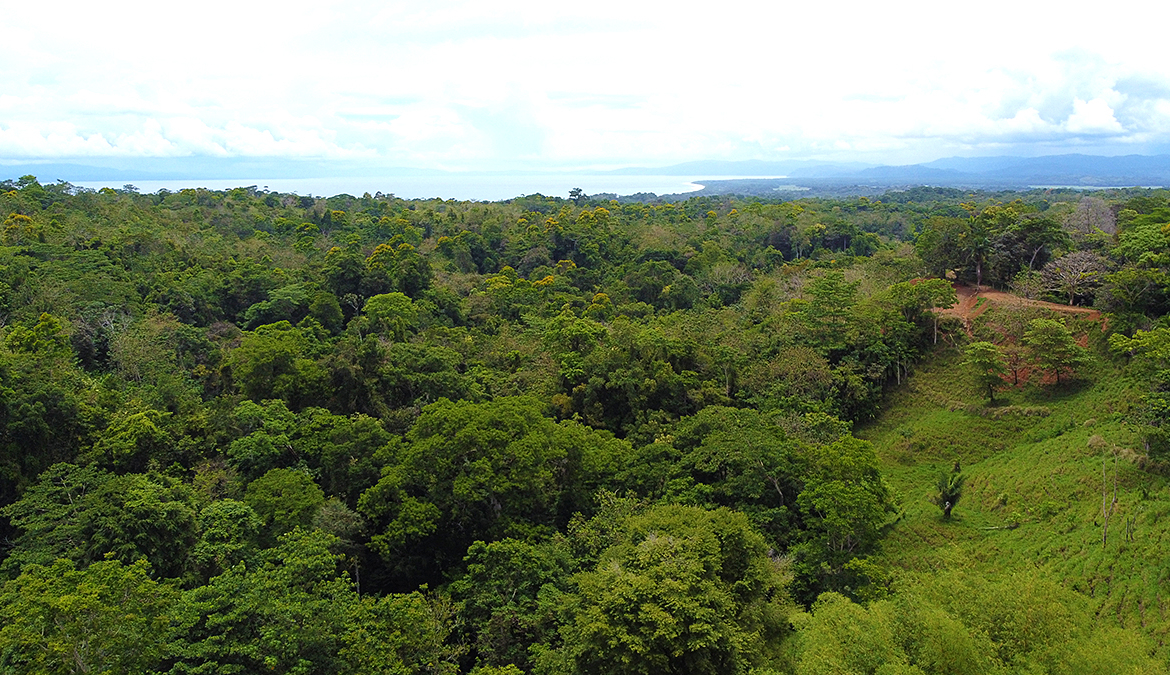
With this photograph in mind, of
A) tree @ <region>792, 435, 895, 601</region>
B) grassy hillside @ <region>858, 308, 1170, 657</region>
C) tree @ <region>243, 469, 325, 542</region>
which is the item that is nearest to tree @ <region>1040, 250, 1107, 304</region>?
grassy hillside @ <region>858, 308, 1170, 657</region>

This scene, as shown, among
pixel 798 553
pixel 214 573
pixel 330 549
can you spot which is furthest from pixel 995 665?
pixel 214 573

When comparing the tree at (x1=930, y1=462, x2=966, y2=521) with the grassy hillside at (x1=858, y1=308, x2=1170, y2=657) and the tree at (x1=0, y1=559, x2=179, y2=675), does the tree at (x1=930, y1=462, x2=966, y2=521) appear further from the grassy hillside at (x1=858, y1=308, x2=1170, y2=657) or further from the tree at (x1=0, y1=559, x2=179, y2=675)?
the tree at (x1=0, y1=559, x2=179, y2=675)

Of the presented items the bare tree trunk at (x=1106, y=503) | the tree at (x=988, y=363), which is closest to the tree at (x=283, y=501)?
the bare tree trunk at (x=1106, y=503)

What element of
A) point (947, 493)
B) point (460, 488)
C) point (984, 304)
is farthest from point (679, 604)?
point (984, 304)

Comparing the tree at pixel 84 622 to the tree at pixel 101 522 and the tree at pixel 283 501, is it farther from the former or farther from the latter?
the tree at pixel 283 501

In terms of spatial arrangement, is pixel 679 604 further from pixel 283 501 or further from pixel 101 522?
pixel 101 522
